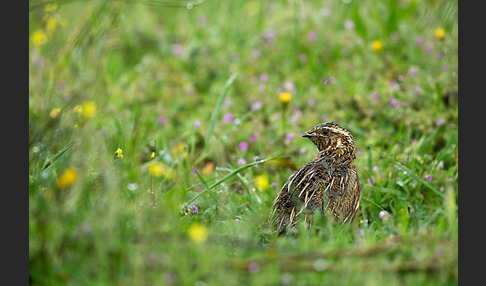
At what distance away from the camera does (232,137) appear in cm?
601

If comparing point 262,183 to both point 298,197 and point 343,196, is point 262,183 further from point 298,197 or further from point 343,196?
point 343,196

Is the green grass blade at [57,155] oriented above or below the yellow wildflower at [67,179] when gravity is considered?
below

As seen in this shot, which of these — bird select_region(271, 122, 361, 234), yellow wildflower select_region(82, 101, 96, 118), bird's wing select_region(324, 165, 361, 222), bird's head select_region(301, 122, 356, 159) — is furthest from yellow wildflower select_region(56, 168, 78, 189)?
bird's head select_region(301, 122, 356, 159)

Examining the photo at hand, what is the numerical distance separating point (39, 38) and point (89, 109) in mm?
2690

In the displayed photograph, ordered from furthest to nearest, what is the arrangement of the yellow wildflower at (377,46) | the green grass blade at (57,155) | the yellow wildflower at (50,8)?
the yellow wildflower at (377,46)
the yellow wildflower at (50,8)
the green grass blade at (57,155)

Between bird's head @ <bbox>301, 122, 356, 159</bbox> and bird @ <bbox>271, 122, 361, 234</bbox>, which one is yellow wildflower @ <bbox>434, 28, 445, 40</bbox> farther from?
bird @ <bbox>271, 122, 361, 234</bbox>

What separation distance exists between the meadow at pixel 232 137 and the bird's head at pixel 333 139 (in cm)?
32

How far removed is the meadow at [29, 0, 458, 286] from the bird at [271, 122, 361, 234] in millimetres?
121

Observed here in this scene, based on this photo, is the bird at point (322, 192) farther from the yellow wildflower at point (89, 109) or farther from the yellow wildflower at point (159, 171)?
the yellow wildflower at point (89, 109)

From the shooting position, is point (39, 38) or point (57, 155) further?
point (39, 38)

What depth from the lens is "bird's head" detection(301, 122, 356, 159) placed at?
4713 millimetres

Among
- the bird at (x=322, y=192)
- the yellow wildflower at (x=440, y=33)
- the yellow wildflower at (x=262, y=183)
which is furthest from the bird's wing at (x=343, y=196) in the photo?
the yellow wildflower at (x=440, y=33)

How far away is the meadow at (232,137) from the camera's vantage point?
3002mm

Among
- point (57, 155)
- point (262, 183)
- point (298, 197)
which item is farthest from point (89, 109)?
point (298, 197)
